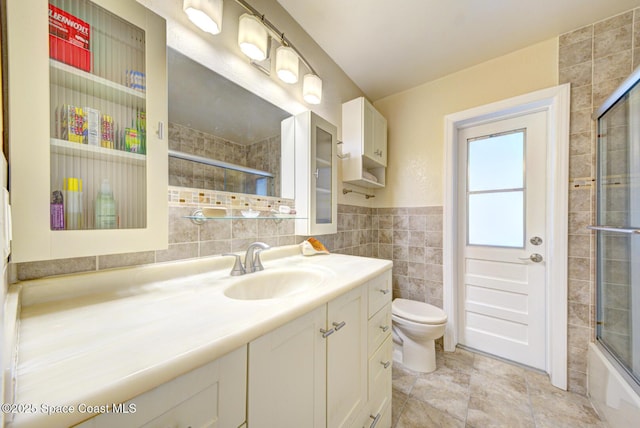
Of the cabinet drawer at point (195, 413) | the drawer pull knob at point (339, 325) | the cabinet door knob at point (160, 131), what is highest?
the cabinet door knob at point (160, 131)

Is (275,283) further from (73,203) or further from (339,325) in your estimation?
(73,203)

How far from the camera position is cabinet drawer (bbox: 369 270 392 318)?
1.03m

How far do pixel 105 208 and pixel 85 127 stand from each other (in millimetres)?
234

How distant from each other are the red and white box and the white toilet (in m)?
1.98

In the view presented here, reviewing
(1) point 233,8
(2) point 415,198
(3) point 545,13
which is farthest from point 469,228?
(1) point 233,8

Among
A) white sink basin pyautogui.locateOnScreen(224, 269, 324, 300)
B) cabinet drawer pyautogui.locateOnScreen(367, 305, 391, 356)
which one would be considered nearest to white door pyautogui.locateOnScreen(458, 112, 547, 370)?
cabinet drawer pyautogui.locateOnScreen(367, 305, 391, 356)

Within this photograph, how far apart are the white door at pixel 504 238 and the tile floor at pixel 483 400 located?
225mm

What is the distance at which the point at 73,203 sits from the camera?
61 cm

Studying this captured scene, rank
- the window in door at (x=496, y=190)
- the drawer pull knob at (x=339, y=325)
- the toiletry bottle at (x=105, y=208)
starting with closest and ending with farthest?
the toiletry bottle at (x=105, y=208), the drawer pull knob at (x=339, y=325), the window in door at (x=496, y=190)

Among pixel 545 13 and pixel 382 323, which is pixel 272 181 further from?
pixel 545 13

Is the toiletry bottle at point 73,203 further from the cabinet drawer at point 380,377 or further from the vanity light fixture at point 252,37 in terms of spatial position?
the cabinet drawer at point 380,377

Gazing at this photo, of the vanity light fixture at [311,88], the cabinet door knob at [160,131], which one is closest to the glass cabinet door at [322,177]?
the vanity light fixture at [311,88]

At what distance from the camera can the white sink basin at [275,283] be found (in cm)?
92

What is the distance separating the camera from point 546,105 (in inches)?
62.9
